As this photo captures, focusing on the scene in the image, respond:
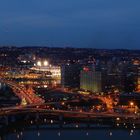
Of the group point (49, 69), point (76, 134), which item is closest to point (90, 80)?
point (49, 69)

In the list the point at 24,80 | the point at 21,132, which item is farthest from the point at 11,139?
the point at 24,80

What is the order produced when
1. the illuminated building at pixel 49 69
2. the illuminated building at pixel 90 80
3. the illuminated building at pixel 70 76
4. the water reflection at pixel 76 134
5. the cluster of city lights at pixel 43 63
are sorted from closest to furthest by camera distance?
1. the water reflection at pixel 76 134
2. the illuminated building at pixel 90 80
3. the illuminated building at pixel 70 76
4. the illuminated building at pixel 49 69
5. the cluster of city lights at pixel 43 63

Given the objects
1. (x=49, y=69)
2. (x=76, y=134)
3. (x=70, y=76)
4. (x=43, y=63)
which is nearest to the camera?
(x=76, y=134)

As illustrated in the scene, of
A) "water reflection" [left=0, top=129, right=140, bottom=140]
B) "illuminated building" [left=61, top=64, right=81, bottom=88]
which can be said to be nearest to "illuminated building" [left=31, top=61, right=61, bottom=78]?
"illuminated building" [left=61, top=64, right=81, bottom=88]

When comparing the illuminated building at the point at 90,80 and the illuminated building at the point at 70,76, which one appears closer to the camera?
the illuminated building at the point at 90,80

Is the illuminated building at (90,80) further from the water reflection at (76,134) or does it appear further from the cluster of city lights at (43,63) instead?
the cluster of city lights at (43,63)

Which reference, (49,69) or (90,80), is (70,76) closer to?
(90,80)

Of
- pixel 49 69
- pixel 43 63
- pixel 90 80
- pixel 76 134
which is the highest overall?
pixel 43 63

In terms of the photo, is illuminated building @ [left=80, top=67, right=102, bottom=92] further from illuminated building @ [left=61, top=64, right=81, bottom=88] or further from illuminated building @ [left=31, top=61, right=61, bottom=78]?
Answer: illuminated building @ [left=31, top=61, right=61, bottom=78]

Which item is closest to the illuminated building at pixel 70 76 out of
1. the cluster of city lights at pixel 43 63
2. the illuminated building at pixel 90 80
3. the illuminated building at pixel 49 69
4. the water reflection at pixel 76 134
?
the illuminated building at pixel 90 80
